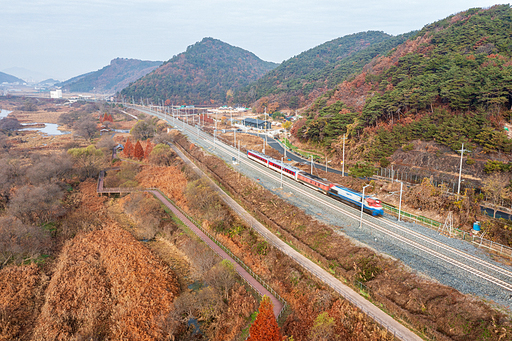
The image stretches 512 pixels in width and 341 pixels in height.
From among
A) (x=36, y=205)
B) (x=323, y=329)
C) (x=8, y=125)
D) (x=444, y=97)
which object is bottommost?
(x=323, y=329)

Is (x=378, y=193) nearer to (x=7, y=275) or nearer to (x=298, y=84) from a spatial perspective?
(x=7, y=275)

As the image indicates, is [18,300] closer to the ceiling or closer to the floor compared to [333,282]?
closer to the floor

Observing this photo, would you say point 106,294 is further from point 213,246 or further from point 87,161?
point 87,161

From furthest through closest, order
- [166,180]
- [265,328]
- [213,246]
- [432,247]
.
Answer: [166,180] < [213,246] < [432,247] < [265,328]

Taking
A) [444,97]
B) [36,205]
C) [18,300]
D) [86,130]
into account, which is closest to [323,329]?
[18,300]

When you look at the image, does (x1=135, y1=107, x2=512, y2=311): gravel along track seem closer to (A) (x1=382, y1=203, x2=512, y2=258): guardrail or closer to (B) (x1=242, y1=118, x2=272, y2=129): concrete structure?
(A) (x1=382, y1=203, x2=512, y2=258): guardrail

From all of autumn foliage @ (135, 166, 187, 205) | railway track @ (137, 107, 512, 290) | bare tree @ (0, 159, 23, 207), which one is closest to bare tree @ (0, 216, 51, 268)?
bare tree @ (0, 159, 23, 207)

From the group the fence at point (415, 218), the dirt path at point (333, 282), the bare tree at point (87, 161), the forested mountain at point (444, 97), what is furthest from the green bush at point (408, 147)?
the bare tree at point (87, 161)
